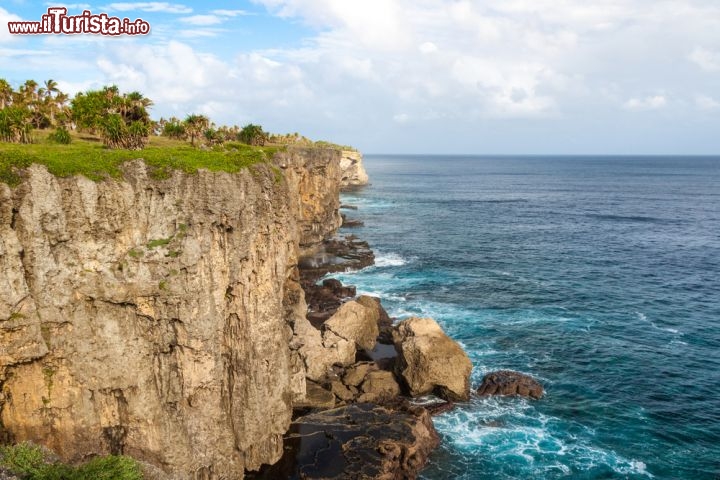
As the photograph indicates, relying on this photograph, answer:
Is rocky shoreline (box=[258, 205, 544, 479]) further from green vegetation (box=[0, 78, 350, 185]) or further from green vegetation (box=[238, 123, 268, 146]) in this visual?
green vegetation (box=[238, 123, 268, 146])

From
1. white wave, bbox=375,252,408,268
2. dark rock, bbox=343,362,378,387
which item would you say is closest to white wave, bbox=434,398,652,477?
dark rock, bbox=343,362,378,387

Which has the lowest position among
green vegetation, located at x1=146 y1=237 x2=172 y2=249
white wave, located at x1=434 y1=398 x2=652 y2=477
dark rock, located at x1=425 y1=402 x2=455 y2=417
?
white wave, located at x1=434 y1=398 x2=652 y2=477

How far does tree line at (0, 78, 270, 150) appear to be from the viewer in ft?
124

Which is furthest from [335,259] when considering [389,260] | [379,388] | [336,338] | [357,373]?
[379,388]

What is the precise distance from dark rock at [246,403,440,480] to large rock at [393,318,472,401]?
3.86m

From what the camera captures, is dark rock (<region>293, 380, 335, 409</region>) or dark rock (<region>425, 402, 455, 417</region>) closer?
dark rock (<region>293, 380, 335, 409</region>)

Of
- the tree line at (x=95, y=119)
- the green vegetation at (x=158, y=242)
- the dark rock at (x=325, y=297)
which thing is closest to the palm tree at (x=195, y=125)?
the tree line at (x=95, y=119)

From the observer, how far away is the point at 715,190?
18450 cm

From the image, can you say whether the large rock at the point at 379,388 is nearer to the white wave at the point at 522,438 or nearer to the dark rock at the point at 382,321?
the white wave at the point at 522,438

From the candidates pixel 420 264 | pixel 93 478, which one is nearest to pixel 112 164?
pixel 93 478

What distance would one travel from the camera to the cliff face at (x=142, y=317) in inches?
1009

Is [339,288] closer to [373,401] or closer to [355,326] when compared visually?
[355,326]

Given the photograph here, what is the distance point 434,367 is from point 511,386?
7.37 metres

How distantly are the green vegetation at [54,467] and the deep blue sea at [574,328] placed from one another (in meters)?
20.6
